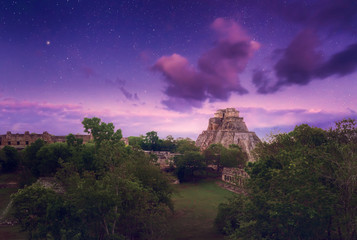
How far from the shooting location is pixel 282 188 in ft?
58.4

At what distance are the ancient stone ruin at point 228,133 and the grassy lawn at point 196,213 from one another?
50497 mm

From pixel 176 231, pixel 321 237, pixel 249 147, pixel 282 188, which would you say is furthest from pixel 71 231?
pixel 249 147

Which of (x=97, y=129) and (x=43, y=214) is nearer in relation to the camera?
(x=43, y=214)

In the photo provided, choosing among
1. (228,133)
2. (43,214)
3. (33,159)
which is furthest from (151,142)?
(43,214)

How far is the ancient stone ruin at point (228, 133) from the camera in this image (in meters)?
97.7

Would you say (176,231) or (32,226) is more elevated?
(32,226)

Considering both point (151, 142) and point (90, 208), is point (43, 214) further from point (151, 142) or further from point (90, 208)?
point (151, 142)

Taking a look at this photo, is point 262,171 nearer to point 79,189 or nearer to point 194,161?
point 79,189

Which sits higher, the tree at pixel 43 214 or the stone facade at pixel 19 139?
the stone facade at pixel 19 139

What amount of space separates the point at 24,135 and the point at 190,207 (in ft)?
202

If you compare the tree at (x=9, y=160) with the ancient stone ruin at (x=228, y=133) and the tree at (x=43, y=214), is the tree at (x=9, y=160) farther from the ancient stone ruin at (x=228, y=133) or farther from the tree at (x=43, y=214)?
the ancient stone ruin at (x=228, y=133)

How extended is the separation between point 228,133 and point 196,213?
74.4 meters

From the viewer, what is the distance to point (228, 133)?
342 ft

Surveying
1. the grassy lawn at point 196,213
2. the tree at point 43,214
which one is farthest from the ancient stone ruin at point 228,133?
the tree at point 43,214
